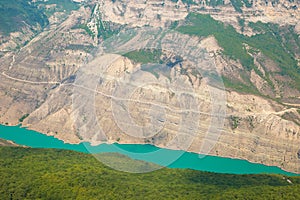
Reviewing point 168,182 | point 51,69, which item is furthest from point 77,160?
point 51,69

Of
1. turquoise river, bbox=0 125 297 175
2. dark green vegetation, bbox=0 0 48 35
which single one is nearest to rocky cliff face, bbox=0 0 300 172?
turquoise river, bbox=0 125 297 175

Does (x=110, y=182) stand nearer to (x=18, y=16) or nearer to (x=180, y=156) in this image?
(x=180, y=156)

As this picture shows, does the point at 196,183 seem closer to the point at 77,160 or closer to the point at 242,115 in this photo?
the point at 77,160

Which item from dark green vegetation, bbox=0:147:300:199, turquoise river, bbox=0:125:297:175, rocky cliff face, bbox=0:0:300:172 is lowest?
turquoise river, bbox=0:125:297:175

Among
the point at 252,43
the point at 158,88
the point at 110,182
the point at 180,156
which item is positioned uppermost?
the point at 110,182

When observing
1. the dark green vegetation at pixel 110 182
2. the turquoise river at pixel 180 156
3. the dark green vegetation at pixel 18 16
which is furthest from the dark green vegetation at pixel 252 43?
the dark green vegetation at pixel 110 182

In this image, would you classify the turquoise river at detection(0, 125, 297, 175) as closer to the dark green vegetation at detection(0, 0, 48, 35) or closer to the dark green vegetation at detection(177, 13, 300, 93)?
the dark green vegetation at detection(177, 13, 300, 93)

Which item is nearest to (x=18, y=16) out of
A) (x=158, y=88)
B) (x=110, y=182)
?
(x=158, y=88)
